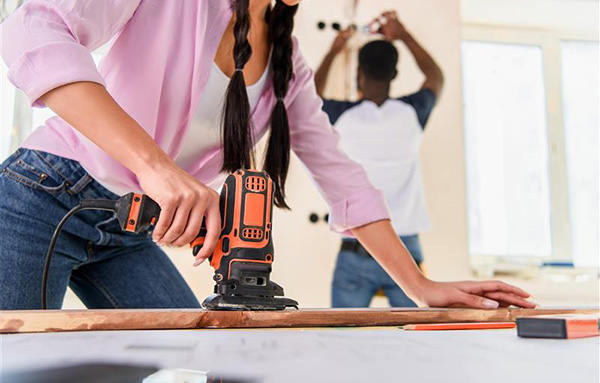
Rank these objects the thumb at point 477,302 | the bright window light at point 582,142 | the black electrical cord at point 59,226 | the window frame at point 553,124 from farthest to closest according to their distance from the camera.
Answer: the bright window light at point 582,142 < the window frame at point 553,124 < the thumb at point 477,302 < the black electrical cord at point 59,226

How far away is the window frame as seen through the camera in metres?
2.97

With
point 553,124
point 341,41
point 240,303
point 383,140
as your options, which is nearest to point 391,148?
point 383,140

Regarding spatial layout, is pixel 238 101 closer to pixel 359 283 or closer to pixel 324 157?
pixel 324 157

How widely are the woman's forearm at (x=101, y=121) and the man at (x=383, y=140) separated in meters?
1.79

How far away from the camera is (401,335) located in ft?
1.75

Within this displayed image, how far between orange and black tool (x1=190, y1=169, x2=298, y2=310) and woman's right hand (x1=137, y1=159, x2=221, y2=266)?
0.10 feet

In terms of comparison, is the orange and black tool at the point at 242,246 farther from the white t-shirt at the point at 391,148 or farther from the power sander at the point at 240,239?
the white t-shirt at the point at 391,148

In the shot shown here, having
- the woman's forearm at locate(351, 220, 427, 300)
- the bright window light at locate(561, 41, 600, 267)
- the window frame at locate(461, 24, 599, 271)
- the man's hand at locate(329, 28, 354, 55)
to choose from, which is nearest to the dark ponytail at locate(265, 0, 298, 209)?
the woman's forearm at locate(351, 220, 427, 300)

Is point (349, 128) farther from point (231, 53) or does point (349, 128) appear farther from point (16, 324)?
point (16, 324)

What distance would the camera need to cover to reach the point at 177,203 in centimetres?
65

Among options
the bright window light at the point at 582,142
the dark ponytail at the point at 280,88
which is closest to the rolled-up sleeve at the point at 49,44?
the dark ponytail at the point at 280,88

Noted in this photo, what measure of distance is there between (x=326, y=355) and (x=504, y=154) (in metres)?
2.89

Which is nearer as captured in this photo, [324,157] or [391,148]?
[324,157]

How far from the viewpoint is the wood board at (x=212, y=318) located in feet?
1.76
